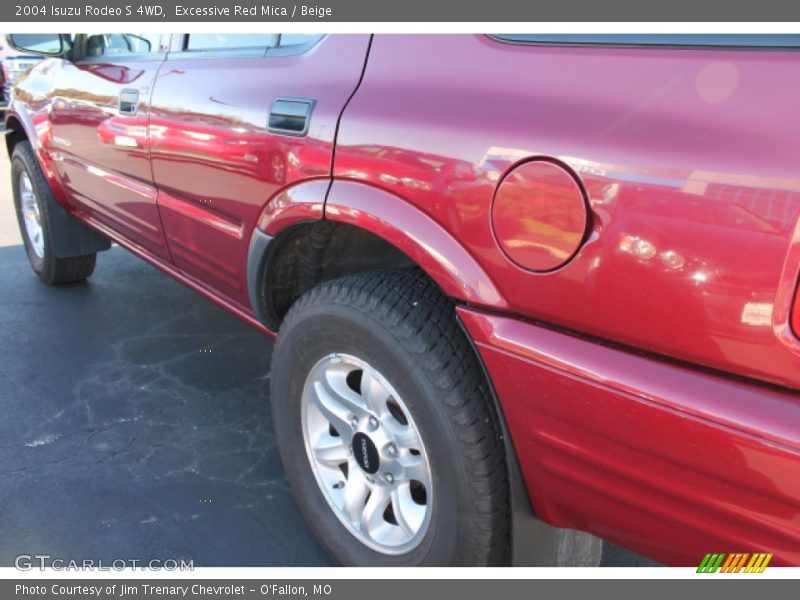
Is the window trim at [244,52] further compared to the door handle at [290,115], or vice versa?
the window trim at [244,52]

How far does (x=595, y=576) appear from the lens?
5.16 ft

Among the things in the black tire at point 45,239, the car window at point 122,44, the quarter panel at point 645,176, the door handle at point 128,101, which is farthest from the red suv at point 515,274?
the black tire at point 45,239

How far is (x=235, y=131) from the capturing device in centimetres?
204

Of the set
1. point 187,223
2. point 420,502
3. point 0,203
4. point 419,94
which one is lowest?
point 0,203

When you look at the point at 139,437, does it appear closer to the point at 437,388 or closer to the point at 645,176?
the point at 437,388

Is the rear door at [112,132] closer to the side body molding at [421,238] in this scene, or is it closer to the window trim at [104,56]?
the window trim at [104,56]

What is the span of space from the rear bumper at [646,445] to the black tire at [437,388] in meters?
0.09

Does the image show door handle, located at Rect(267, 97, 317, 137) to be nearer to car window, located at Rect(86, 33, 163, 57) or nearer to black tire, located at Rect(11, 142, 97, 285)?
car window, located at Rect(86, 33, 163, 57)

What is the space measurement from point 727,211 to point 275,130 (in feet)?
4.11

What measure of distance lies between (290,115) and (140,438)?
1.53 m

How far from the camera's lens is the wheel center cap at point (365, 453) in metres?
1.83

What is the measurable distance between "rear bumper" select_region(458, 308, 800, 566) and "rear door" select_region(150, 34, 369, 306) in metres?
0.74

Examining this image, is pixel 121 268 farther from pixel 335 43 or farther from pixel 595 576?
pixel 595 576
